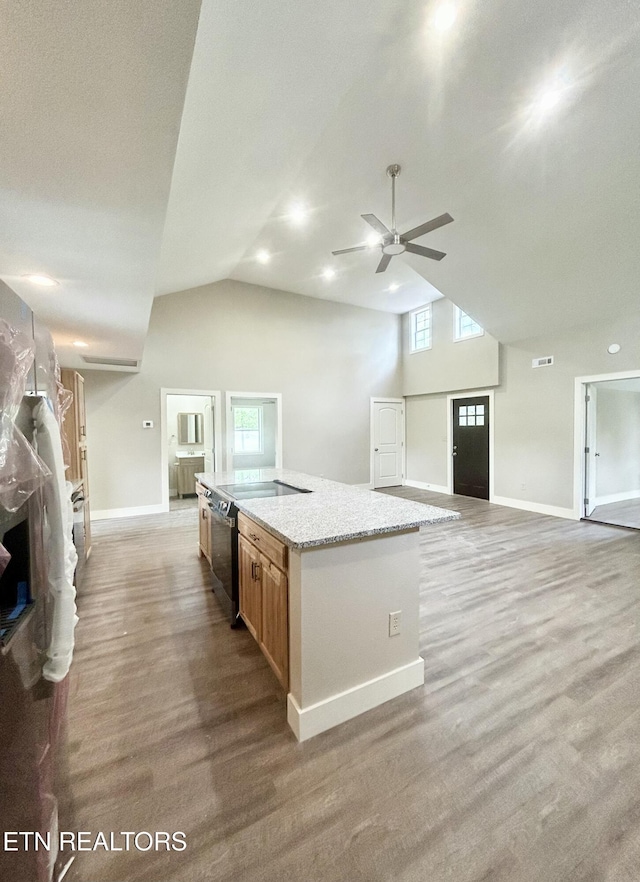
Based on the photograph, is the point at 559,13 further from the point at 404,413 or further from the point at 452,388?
the point at 404,413

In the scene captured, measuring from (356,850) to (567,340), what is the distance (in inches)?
242

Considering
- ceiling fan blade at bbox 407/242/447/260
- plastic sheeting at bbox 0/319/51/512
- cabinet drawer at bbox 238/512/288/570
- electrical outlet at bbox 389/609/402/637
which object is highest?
ceiling fan blade at bbox 407/242/447/260

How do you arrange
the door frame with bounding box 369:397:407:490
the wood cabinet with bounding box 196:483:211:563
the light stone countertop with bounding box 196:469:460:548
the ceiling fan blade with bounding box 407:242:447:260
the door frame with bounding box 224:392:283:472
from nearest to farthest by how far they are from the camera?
1. the light stone countertop with bounding box 196:469:460:548
2. the wood cabinet with bounding box 196:483:211:563
3. the ceiling fan blade with bounding box 407:242:447:260
4. the door frame with bounding box 224:392:283:472
5. the door frame with bounding box 369:397:407:490

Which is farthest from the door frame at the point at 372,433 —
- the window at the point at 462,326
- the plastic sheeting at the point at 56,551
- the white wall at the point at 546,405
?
the plastic sheeting at the point at 56,551

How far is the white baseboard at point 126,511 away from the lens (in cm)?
521

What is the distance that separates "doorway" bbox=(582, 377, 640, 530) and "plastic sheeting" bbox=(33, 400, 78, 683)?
6.19 metres

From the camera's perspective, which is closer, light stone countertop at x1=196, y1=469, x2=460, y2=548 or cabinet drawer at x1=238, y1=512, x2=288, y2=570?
light stone countertop at x1=196, y1=469, x2=460, y2=548

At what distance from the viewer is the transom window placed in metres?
6.51

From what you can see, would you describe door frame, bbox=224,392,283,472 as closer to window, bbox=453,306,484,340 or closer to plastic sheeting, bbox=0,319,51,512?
window, bbox=453,306,484,340

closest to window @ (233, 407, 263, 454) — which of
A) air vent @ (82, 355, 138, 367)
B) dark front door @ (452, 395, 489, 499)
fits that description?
air vent @ (82, 355, 138, 367)

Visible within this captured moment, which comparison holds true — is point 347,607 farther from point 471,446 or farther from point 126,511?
point 471,446

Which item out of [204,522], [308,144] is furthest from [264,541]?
[308,144]

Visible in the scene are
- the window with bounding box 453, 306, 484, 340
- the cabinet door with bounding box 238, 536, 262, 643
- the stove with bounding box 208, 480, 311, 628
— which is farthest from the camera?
the window with bounding box 453, 306, 484, 340

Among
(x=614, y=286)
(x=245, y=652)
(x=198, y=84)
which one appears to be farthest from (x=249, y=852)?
(x=614, y=286)
